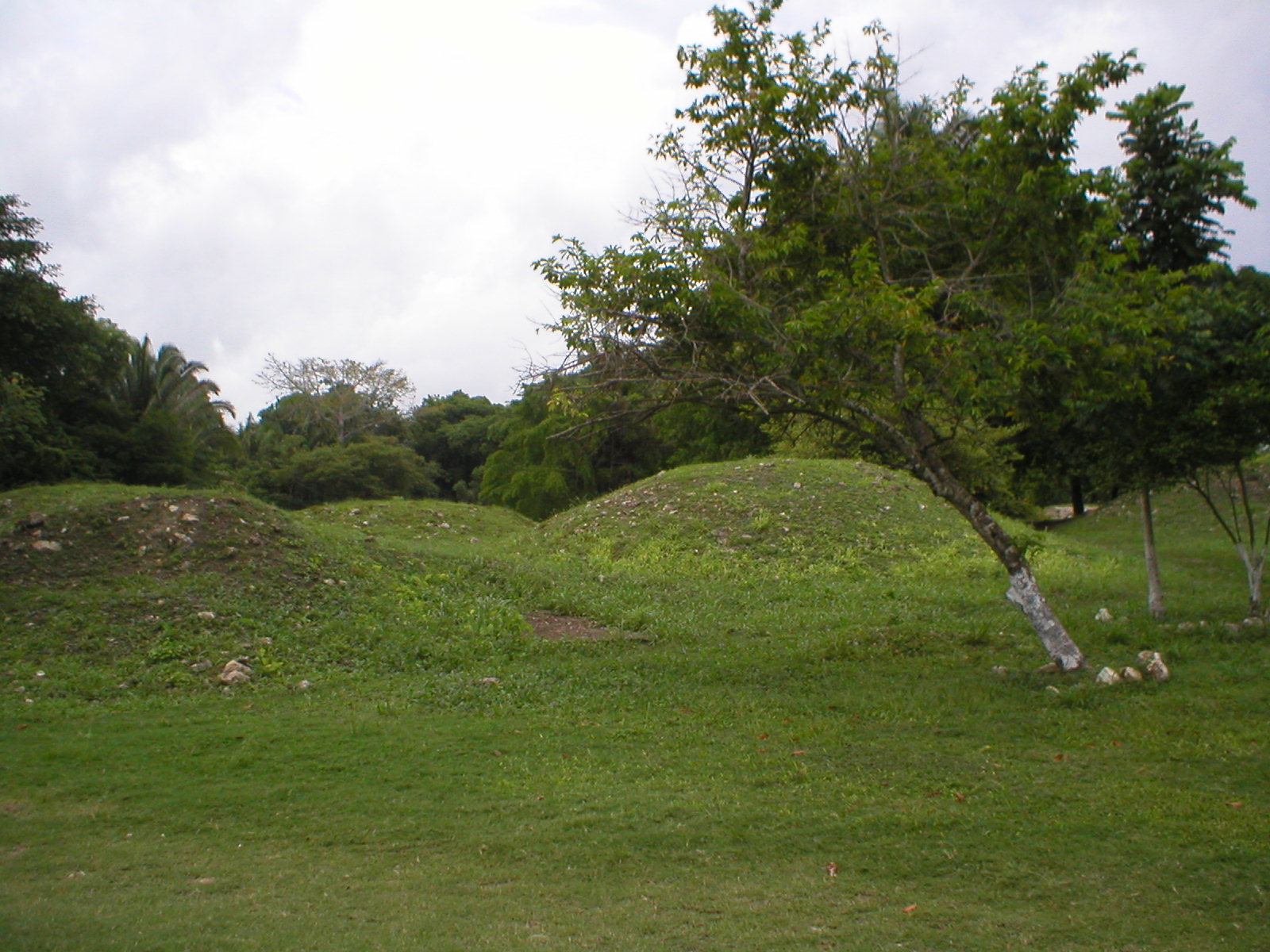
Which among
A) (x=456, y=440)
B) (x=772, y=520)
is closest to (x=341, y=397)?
(x=456, y=440)

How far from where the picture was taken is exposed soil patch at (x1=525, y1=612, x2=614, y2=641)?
11109 mm

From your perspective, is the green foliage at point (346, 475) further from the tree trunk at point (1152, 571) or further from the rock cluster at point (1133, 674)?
the rock cluster at point (1133, 674)

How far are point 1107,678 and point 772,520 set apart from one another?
34.6 ft

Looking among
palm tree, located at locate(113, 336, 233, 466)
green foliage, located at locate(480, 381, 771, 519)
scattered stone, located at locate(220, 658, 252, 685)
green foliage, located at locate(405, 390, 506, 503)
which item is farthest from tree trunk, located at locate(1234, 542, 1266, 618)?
green foliage, located at locate(405, 390, 506, 503)

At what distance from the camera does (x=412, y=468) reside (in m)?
38.6

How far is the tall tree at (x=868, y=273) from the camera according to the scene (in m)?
7.91

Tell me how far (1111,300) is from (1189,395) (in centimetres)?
217

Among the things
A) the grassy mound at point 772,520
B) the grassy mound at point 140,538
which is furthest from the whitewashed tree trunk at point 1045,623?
the grassy mound at point 140,538

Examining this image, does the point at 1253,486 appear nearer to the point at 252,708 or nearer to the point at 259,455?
the point at 252,708

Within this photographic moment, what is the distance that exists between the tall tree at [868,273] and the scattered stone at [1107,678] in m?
0.35

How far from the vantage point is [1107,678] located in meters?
7.47

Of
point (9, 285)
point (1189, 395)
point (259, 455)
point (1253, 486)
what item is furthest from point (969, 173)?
point (259, 455)

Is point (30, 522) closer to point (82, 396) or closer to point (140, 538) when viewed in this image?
point (140, 538)

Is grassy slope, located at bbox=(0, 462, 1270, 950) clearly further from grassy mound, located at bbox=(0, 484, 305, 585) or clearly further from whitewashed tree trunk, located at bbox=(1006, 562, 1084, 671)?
whitewashed tree trunk, located at bbox=(1006, 562, 1084, 671)
